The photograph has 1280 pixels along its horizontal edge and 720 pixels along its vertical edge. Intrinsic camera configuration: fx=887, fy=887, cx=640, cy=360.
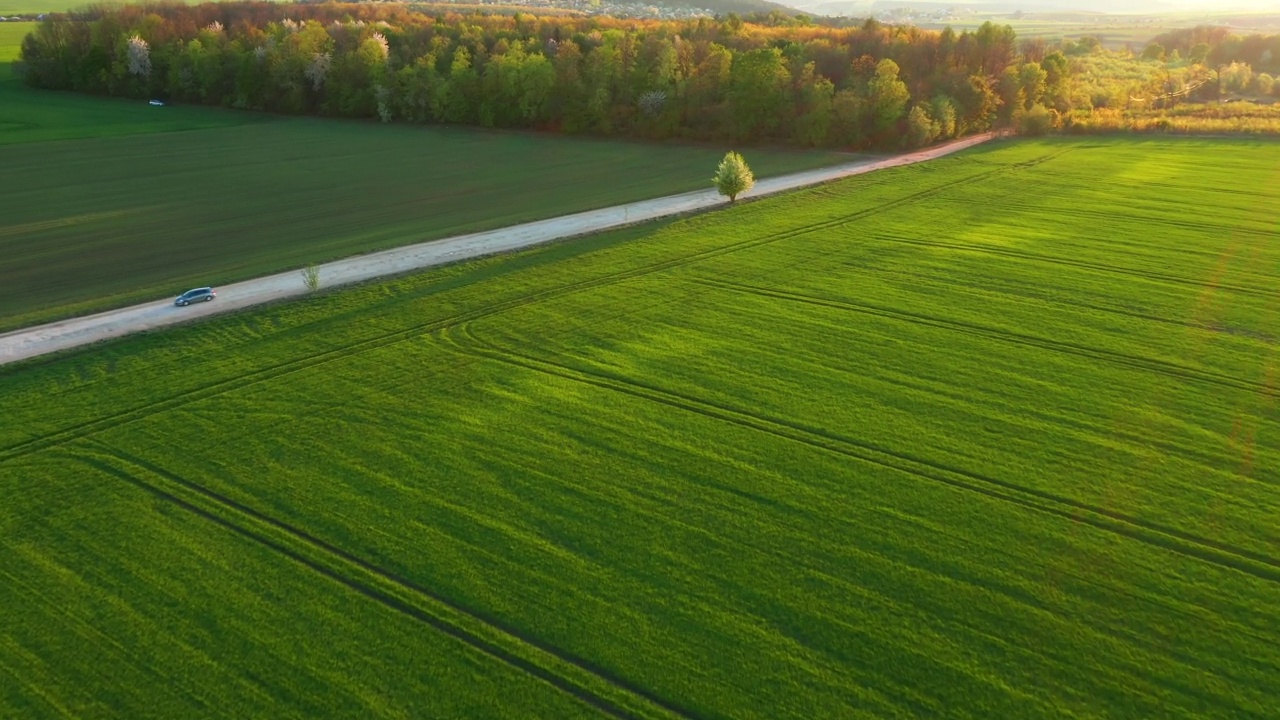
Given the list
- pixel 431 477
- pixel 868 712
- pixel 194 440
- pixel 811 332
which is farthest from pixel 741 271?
pixel 868 712

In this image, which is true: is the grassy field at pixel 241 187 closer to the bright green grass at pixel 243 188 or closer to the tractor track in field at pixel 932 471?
the bright green grass at pixel 243 188

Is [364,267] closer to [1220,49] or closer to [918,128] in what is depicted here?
[918,128]

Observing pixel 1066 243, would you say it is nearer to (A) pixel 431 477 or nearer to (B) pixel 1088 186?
(B) pixel 1088 186

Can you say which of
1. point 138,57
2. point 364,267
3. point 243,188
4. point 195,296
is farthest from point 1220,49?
point 195,296

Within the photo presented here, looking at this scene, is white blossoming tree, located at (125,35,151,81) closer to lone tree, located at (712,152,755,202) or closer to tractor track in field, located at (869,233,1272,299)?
lone tree, located at (712,152,755,202)

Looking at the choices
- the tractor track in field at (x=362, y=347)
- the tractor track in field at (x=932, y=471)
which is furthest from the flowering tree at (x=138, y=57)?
the tractor track in field at (x=932, y=471)

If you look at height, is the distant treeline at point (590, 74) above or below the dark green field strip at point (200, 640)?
above

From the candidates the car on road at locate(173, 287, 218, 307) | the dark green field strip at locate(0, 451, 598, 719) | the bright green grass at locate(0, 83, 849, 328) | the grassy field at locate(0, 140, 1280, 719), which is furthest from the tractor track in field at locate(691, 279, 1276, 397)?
the dark green field strip at locate(0, 451, 598, 719)
